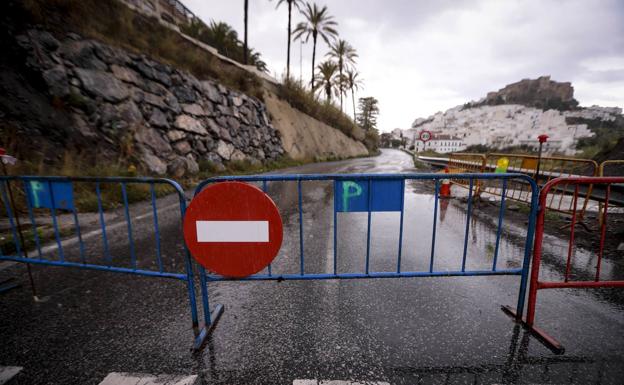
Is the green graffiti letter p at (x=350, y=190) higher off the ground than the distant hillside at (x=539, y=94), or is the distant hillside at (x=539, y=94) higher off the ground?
the distant hillside at (x=539, y=94)

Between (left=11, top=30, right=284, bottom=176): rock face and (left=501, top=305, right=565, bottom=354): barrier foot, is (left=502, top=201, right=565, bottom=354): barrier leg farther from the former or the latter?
(left=11, top=30, right=284, bottom=176): rock face

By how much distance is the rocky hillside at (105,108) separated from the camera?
6.45 m

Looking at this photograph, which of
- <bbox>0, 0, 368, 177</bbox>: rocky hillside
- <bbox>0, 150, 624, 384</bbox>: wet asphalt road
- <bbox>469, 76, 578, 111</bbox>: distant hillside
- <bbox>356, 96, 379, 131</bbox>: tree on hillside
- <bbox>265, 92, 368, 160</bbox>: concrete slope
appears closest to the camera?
<bbox>0, 150, 624, 384</bbox>: wet asphalt road

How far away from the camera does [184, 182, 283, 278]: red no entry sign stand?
2031 millimetres

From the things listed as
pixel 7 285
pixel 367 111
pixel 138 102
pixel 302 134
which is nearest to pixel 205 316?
pixel 7 285

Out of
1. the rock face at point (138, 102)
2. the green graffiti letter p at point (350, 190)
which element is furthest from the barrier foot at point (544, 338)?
the rock face at point (138, 102)

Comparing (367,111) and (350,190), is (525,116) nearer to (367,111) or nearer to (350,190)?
(367,111)

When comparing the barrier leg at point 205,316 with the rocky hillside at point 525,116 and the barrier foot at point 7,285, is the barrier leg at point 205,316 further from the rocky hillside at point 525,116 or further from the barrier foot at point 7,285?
the rocky hillside at point 525,116

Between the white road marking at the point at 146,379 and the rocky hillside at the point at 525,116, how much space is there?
469ft

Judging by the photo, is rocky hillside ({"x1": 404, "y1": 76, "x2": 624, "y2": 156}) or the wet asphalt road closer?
the wet asphalt road

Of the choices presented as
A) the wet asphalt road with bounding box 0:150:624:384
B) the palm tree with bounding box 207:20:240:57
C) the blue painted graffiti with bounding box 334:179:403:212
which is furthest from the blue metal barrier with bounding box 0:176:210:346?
the palm tree with bounding box 207:20:240:57

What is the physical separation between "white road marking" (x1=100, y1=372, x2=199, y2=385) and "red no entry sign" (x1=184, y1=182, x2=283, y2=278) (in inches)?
28.2

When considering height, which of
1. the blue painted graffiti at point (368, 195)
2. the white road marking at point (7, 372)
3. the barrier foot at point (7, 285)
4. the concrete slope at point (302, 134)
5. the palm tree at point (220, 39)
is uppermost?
the palm tree at point (220, 39)

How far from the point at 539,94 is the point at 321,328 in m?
219
